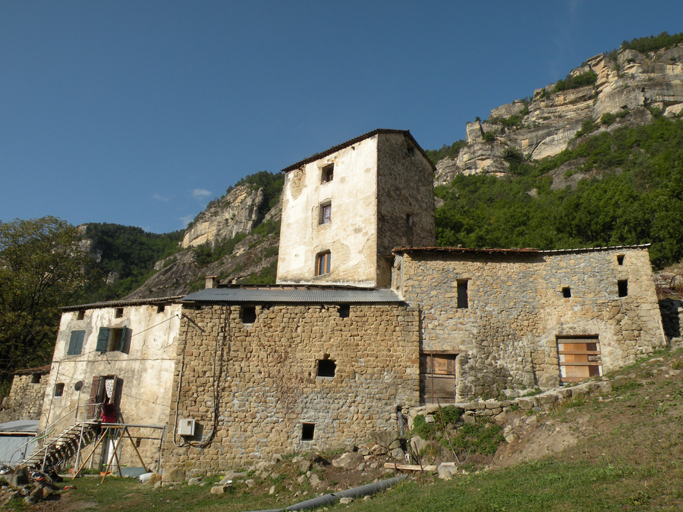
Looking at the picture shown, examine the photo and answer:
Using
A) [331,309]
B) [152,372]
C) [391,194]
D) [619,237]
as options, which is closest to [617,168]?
[619,237]

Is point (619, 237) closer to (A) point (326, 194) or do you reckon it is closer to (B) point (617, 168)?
(A) point (326, 194)

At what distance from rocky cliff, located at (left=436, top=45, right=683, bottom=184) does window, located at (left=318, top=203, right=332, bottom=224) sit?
73575 mm

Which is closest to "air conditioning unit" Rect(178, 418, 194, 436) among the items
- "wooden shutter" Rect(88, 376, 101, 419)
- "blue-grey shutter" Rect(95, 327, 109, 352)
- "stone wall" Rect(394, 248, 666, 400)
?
"wooden shutter" Rect(88, 376, 101, 419)

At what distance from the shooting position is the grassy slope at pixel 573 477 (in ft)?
24.3

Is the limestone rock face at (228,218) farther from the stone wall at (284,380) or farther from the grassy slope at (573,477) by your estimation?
the grassy slope at (573,477)

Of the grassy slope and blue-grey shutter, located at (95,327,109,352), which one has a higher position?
blue-grey shutter, located at (95,327,109,352)

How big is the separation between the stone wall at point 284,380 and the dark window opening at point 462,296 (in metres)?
1.92

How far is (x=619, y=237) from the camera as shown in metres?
31.7

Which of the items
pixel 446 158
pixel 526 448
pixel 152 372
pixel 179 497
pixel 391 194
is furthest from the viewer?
pixel 446 158

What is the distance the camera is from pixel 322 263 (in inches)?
887

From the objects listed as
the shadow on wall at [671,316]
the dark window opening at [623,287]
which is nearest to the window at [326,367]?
the dark window opening at [623,287]

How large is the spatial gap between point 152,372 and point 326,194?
12143 mm

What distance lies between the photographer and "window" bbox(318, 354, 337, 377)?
15.7 m

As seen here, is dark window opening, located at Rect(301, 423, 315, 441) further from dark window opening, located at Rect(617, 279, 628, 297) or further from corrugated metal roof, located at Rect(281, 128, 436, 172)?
corrugated metal roof, located at Rect(281, 128, 436, 172)
